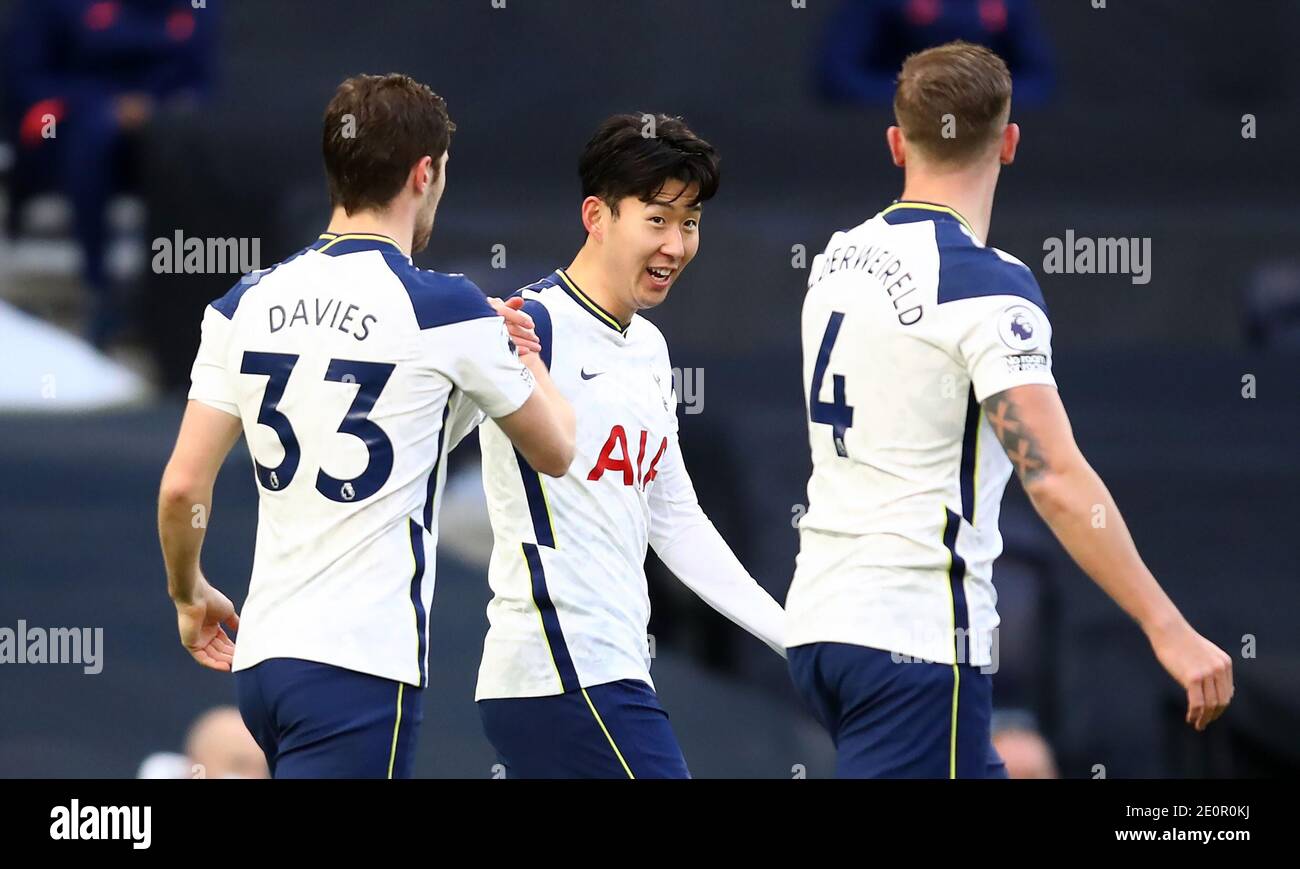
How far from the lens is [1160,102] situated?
1301 cm

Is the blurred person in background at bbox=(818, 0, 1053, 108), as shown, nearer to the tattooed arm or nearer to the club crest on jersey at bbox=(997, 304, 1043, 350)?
the club crest on jersey at bbox=(997, 304, 1043, 350)

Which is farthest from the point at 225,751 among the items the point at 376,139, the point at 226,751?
the point at 376,139

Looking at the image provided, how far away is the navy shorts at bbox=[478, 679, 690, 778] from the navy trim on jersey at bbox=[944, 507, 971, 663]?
2.48 ft

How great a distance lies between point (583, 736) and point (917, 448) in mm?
983

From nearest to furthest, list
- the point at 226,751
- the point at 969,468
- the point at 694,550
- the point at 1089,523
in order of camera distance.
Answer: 1. the point at 1089,523
2. the point at 969,468
3. the point at 694,550
4. the point at 226,751

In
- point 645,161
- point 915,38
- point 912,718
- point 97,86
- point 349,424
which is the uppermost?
point 915,38

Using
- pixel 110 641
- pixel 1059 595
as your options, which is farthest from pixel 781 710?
pixel 110 641

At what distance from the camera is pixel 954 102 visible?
14.4 feet

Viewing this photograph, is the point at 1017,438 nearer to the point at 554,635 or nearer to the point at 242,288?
the point at 554,635

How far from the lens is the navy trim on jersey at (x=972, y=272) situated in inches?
168

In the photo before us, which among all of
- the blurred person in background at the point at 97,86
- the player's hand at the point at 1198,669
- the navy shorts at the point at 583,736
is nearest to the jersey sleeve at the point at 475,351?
the navy shorts at the point at 583,736

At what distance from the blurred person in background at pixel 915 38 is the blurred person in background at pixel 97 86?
11.3ft

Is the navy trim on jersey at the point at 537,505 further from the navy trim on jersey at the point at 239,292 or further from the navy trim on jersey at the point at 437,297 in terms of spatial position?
the navy trim on jersey at the point at 239,292

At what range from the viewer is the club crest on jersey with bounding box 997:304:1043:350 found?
4164mm
